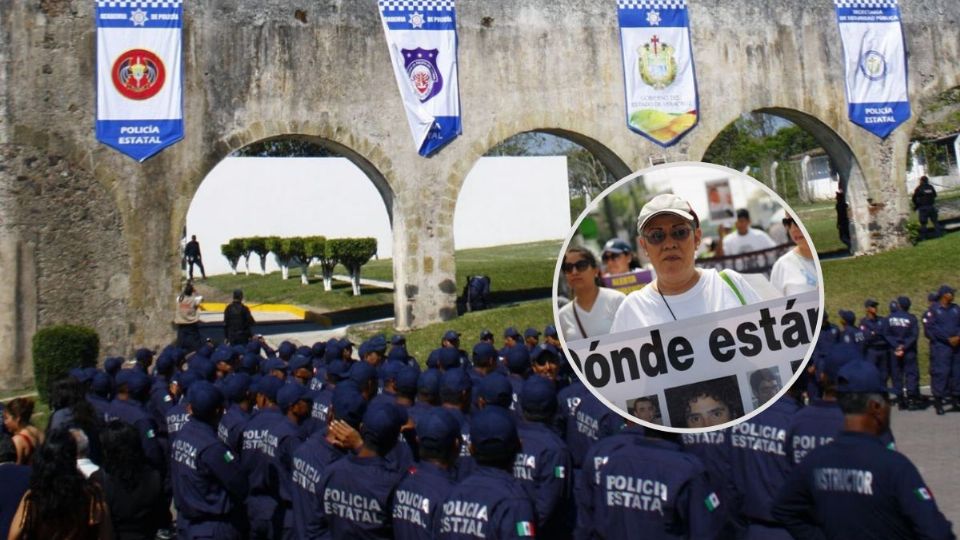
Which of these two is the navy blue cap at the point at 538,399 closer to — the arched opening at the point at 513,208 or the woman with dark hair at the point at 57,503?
the woman with dark hair at the point at 57,503

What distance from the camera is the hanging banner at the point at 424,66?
59.1 feet

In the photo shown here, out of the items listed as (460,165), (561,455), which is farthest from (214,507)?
(460,165)

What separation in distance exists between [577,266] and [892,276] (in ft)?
58.2

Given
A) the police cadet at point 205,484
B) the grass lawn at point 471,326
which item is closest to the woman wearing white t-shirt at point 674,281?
the police cadet at point 205,484

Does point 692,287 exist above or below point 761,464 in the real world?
above

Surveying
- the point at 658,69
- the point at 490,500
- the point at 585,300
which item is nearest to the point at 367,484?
the point at 490,500

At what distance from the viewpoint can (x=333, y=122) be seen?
17.6 meters

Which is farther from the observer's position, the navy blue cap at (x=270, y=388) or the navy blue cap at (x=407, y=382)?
the navy blue cap at (x=270, y=388)

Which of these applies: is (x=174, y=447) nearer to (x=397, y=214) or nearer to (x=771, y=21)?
(x=397, y=214)

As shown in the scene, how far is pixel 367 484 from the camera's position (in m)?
4.76

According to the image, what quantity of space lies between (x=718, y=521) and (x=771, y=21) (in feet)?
62.2

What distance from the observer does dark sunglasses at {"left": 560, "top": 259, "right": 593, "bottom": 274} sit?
3018 mm

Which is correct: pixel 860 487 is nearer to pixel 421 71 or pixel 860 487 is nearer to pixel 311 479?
pixel 311 479

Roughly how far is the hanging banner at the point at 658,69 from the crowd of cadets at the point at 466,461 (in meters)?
12.2
